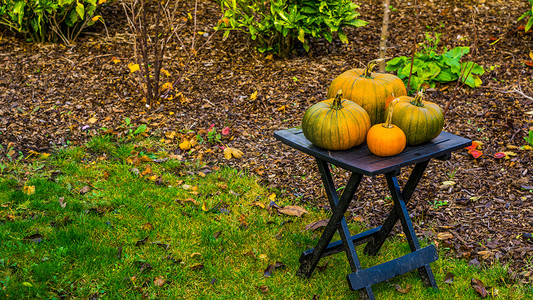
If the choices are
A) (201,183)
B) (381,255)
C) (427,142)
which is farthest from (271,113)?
(427,142)

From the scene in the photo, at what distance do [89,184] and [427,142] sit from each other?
2835 millimetres

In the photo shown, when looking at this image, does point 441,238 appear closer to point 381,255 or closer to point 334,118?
point 381,255

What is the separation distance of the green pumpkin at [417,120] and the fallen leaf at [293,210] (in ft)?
4.49

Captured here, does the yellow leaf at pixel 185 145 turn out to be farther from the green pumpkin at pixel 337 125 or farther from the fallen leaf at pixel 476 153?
the fallen leaf at pixel 476 153

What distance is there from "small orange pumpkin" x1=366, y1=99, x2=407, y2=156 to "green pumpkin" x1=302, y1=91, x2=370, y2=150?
88 millimetres

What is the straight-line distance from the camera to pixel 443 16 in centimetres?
680

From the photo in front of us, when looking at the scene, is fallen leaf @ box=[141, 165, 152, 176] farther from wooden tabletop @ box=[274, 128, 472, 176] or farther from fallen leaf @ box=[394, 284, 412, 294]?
fallen leaf @ box=[394, 284, 412, 294]

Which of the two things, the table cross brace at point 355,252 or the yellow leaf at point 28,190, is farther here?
the yellow leaf at point 28,190

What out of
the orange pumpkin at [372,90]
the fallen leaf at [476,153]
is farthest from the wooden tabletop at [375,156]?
the fallen leaf at [476,153]

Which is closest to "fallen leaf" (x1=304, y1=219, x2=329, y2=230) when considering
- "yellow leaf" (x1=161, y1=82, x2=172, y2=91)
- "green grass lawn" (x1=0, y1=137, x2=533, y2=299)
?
"green grass lawn" (x1=0, y1=137, x2=533, y2=299)

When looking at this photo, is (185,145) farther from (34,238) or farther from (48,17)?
(48,17)

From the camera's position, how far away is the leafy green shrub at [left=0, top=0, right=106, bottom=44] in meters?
6.10

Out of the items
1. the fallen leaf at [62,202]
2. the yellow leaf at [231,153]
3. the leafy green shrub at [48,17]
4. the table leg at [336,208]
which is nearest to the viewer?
the table leg at [336,208]

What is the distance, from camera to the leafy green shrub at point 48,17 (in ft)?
20.0
